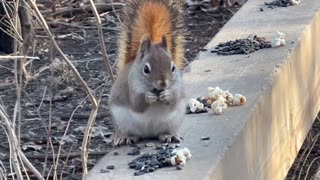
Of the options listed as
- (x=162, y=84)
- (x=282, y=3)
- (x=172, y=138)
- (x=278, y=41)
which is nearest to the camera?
(x=162, y=84)

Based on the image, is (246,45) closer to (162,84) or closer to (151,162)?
(162,84)

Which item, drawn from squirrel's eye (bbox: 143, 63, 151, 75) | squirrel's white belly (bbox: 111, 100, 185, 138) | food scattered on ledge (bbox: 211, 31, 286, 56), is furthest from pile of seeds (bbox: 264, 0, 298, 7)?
squirrel's eye (bbox: 143, 63, 151, 75)

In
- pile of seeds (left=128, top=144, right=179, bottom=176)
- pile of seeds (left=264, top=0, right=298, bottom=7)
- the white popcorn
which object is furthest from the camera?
pile of seeds (left=264, top=0, right=298, bottom=7)

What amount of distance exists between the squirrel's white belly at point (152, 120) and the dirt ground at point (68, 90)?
482mm

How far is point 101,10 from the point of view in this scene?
633cm

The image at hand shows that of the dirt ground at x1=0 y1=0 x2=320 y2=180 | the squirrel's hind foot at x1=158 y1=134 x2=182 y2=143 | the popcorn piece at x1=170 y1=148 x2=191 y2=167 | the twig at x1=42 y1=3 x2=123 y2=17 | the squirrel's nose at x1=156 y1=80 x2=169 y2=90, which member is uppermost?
the squirrel's nose at x1=156 y1=80 x2=169 y2=90

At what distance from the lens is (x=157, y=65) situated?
273 cm

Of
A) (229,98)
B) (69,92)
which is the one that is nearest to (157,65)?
(229,98)

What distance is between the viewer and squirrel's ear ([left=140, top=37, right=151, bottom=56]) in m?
2.78

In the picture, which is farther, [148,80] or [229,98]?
[229,98]

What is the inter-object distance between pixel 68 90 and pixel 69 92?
0.9 inches

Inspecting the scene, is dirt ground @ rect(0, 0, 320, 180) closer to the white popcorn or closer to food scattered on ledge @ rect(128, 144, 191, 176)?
the white popcorn

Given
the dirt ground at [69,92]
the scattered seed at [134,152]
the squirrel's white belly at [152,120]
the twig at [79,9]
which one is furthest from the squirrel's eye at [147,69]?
the twig at [79,9]

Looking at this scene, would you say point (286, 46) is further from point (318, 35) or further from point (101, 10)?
point (101, 10)
